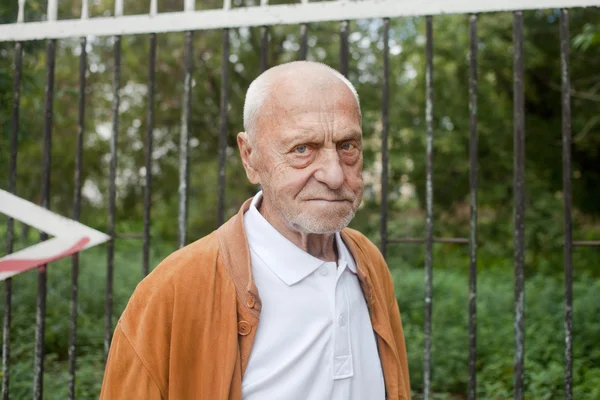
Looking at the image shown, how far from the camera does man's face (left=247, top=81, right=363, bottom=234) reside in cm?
155

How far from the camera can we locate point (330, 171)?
1539 mm

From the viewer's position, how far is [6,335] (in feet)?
9.00

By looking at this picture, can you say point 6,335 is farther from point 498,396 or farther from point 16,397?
point 498,396

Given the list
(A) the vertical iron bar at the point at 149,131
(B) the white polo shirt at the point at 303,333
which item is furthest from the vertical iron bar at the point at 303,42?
(B) the white polo shirt at the point at 303,333

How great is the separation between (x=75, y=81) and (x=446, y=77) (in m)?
5.65

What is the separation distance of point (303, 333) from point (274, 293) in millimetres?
131

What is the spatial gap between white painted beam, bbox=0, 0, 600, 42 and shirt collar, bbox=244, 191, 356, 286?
126 centimetres

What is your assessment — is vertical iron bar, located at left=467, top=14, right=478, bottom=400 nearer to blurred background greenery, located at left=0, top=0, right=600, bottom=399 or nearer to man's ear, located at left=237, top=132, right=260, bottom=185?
man's ear, located at left=237, top=132, right=260, bottom=185

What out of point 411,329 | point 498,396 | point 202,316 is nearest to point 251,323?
point 202,316

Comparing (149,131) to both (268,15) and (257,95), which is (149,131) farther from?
(257,95)

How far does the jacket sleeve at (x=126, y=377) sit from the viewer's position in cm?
146

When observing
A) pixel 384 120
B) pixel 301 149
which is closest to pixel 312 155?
pixel 301 149

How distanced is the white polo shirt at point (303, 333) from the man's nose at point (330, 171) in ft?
0.72

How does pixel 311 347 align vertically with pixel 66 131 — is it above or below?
below
